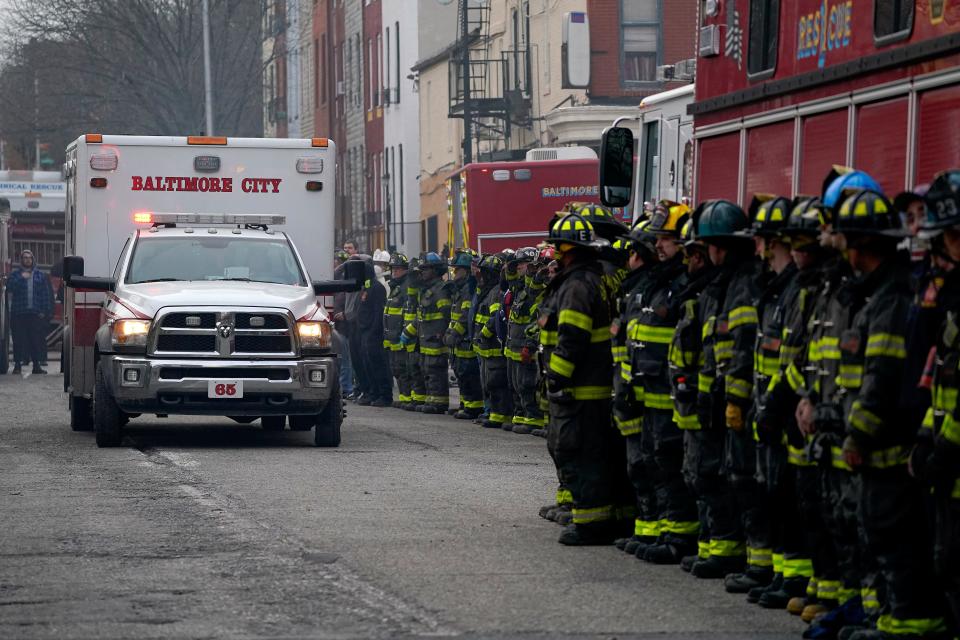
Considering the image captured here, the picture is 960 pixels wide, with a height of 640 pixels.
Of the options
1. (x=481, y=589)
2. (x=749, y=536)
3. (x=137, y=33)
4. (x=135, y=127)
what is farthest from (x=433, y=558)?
(x=135, y=127)

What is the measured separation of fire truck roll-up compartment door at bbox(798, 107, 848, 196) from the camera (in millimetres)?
10508

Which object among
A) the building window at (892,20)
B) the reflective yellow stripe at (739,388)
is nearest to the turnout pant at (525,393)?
the building window at (892,20)

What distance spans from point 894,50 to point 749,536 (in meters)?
2.56

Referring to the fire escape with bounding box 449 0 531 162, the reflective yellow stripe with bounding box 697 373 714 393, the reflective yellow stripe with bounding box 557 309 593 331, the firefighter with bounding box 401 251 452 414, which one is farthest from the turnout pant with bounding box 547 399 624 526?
the fire escape with bounding box 449 0 531 162

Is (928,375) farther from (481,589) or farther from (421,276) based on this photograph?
(421,276)

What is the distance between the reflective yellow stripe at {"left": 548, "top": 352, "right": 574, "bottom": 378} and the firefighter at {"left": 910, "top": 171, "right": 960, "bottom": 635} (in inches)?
150

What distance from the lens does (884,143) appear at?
32.4 feet

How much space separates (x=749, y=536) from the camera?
9.30 meters

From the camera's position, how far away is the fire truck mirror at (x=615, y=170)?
15781 millimetres

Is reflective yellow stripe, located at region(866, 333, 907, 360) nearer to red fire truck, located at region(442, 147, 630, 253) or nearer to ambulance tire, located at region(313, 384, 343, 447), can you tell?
ambulance tire, located at region(313, 384, 343, 447)

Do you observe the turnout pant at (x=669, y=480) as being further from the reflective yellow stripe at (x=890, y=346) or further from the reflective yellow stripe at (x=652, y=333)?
the reflective yellow stripe at (x=890, y=346)

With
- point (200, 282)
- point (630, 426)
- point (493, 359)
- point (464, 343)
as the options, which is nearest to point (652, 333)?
point (630, 426)

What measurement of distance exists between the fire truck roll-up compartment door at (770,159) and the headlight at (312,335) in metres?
5.83

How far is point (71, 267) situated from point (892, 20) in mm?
9537
